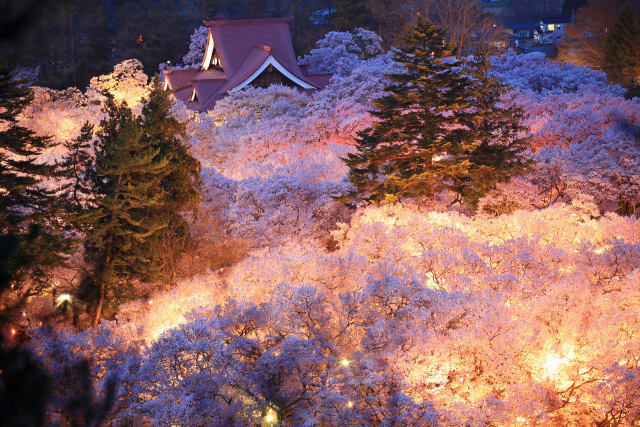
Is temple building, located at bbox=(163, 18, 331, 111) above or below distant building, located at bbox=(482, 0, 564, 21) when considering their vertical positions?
above

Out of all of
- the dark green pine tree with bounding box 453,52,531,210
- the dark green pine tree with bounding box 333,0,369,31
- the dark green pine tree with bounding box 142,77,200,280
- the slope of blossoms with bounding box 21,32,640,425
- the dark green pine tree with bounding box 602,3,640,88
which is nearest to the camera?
the slope of blossoms with bounding box 21,32,640,425

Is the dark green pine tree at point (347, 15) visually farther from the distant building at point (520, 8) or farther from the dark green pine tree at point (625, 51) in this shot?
the distant building at point (520, 8)

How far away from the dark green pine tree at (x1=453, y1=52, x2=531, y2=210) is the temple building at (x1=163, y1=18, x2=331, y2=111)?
639 inches

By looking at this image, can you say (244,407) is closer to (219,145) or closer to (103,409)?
(103,409)

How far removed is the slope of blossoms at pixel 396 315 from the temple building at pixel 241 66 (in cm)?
1372

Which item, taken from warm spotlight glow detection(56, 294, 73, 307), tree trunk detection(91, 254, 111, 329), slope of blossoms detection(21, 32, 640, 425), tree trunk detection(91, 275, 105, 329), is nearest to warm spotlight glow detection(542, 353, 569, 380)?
slope of blossoms detection(21, 32, 640, 425)

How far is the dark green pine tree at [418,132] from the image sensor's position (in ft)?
59.2

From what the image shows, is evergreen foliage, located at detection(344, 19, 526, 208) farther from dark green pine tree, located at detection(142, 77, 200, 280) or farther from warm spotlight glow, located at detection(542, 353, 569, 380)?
warm spotlight glow, located at detection(542, 353, 569, 380)

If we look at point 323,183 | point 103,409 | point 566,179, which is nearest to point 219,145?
point 323,183

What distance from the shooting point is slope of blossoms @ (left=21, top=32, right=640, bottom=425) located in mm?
10664

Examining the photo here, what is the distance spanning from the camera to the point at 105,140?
15703 millimetres

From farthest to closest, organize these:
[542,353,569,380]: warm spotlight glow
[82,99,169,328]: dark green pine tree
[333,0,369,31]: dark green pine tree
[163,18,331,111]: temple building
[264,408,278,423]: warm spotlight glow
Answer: [333,0,369,31]: dark green pine tree
[163,18,331,111]: temple building
[82,99,169,328]: dark green pine tree
[542,353,569,380]: warm spotlight glow
[264,408,278,423]: warm spotlight glow

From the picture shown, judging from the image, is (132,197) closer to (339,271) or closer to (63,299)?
(63,299)

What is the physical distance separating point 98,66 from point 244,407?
131 ft
